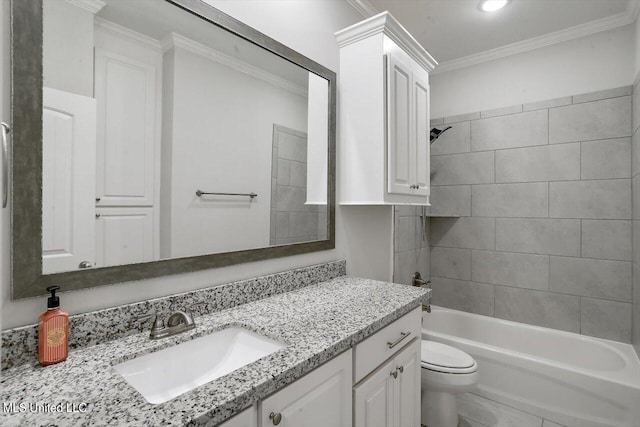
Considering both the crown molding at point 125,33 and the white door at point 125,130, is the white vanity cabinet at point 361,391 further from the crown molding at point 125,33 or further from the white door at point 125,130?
the crown molding at point 125,33

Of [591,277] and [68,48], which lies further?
[591,277]

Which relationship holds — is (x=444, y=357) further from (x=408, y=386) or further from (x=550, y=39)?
(x=550, y=39)

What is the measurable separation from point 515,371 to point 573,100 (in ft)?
6.55

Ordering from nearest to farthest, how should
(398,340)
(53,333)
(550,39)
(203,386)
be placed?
(203,386) < (53,333) < (398,340) < (550,39)

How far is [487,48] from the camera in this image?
2.69 meters

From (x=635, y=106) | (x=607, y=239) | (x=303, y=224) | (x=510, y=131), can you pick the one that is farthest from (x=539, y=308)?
(x=303, y=224)

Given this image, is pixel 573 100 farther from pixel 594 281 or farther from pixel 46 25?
pixel 46 25

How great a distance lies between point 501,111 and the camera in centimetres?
271

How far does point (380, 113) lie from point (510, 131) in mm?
1628

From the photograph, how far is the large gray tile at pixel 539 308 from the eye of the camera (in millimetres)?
2430

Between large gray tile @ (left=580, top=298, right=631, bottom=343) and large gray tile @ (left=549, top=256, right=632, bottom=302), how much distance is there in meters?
0.05

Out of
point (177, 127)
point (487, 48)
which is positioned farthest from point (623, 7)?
point (177, 127)

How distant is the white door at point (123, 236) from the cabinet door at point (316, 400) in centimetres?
62

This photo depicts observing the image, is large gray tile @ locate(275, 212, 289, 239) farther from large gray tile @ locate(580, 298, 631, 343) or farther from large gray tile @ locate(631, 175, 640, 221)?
large gray tile @ locate(580, 298, 631, 343)
